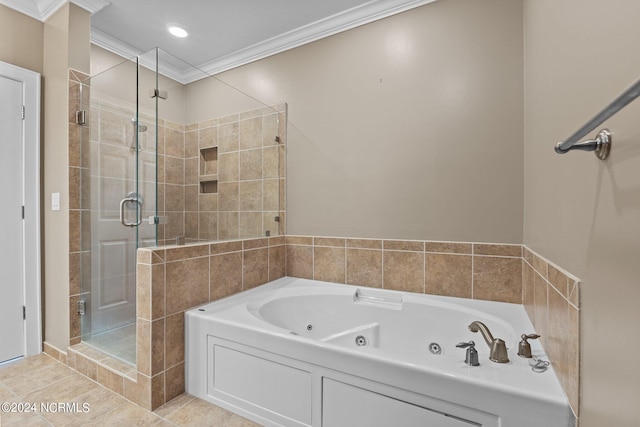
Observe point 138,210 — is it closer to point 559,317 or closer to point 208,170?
point 208,170

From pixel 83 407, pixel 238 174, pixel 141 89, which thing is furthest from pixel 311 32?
pixel 83 407

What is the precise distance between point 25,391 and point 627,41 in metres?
2.96

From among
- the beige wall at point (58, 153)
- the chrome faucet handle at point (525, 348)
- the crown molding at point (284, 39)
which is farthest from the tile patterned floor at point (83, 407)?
the crown molding at point (284, 39)

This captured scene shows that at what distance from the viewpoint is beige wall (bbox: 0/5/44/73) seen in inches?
81.6

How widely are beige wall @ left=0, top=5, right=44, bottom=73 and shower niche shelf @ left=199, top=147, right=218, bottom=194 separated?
1355mm

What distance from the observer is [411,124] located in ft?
6.87

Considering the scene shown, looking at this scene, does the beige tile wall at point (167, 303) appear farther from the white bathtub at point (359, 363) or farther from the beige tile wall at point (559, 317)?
the beige tile wall at point (559, 317)

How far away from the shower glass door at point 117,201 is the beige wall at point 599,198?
74.0 inches

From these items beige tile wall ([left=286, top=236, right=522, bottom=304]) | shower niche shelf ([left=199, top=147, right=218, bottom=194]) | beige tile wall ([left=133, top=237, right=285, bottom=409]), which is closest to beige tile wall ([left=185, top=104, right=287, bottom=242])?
shower niche shelf ([left=199, top=147, right=218, bottom=194])

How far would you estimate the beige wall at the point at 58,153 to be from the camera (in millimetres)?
2090

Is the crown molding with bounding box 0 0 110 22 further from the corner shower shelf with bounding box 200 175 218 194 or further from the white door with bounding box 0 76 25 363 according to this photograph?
the corner shower shelf with bounding box 200 175 218 194

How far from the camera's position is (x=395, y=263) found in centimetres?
215

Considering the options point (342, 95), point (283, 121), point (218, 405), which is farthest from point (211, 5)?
point (218, 405)

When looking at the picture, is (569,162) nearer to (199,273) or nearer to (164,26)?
(199,273)
